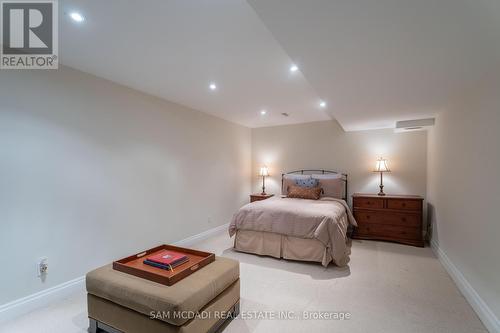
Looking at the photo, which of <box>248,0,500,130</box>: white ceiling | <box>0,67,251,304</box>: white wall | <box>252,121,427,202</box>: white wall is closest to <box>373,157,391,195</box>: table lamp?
<box>252,121,427,202</box>: white wall

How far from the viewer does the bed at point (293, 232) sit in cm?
302

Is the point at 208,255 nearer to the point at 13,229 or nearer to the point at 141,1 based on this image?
the point at 13,229

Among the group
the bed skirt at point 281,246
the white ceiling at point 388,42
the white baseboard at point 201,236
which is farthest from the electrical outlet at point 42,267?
the white ceiling at point 388,42

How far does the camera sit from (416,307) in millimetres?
2154

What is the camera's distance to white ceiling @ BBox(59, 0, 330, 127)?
5.15ft

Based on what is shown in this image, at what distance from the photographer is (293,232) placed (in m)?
3.21

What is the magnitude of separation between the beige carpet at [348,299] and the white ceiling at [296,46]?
6.96 feet

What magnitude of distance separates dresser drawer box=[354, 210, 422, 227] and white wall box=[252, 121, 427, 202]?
68cm

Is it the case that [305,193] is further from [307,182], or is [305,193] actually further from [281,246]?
[281,246]

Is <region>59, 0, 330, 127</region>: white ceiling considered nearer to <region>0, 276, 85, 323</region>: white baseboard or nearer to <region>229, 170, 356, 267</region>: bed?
<region>229, 170, 356, 267</region>: bed

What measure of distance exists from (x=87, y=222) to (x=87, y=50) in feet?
5.80

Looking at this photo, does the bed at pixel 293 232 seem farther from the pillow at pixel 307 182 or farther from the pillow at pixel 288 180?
the pillow at pixel 288 180

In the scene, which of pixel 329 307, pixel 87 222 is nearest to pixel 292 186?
pixel 329 307

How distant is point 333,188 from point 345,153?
838 millimetres
